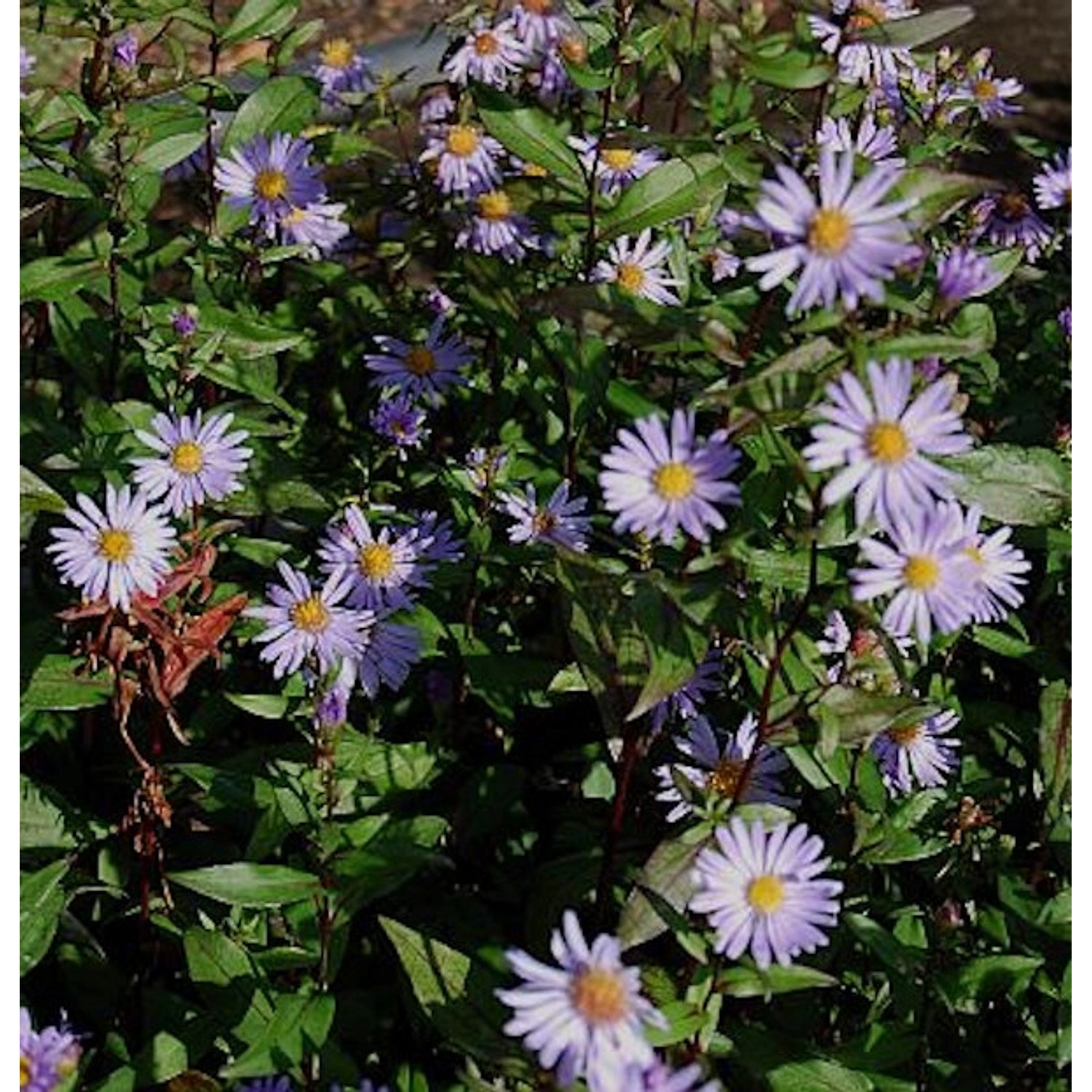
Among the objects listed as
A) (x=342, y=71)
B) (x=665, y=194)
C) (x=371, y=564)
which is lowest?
(x=371, y=564)

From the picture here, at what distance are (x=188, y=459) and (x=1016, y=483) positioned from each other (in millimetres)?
727

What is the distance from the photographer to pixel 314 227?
202cm

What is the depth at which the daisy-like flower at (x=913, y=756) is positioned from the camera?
65.1 inches

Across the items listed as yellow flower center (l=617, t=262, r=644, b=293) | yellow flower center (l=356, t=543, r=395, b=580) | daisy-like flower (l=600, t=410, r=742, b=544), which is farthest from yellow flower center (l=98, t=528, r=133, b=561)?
yellow flower center (l=617, t=262, r=644, b=293)

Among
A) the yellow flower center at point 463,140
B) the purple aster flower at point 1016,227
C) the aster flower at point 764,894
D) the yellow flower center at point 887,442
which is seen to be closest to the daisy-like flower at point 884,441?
the yellow flower center at point 887,442

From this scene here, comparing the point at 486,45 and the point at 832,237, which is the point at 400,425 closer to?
the point at 486,45

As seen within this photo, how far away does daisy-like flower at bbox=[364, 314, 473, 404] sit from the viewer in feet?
6.43

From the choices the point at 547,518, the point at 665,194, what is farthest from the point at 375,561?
the point at 665,194

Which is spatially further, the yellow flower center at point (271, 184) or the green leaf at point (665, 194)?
the yellow flower center at point (271, 184)

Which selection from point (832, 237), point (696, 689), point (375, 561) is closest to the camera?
point (832, 237)

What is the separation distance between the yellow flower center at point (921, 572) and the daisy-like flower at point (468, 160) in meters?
0.94

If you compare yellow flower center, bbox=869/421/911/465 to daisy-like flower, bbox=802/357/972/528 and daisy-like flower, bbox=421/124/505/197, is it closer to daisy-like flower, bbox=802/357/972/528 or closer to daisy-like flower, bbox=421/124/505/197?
daisy-like flower, bbox=802/357/972/528

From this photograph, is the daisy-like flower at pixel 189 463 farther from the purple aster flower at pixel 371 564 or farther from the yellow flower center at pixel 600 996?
the yellow flower center at pixel 600 996
